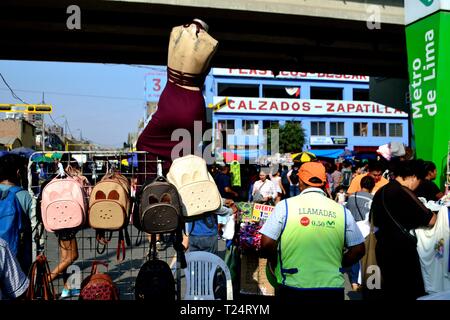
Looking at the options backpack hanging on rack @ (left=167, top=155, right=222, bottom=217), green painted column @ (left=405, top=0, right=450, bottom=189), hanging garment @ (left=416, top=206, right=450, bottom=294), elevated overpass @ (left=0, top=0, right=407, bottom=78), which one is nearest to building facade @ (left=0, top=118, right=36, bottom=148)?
elevated overpass @ (left=0, top=0, right=407, bottom=78)

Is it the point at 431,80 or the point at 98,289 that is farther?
the point at 431,80

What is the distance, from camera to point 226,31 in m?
10.1

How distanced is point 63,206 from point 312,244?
1.98 m

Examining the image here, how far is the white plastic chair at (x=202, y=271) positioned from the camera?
3883 mm

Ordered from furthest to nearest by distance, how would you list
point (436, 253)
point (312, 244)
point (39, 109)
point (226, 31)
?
point (39, 109) → point (226, 31) → point (436, 253) → point (312, 244)

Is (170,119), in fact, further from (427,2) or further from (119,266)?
(427,2)

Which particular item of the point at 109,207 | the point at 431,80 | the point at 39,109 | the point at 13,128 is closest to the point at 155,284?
the point at 109,207

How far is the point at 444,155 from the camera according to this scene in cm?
754

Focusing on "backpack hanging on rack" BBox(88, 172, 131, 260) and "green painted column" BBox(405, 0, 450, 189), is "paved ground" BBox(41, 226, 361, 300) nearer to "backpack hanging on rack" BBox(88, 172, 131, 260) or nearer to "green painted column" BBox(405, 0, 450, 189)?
"backpack hanging on rack" BBox(88, 172, 131, 260)

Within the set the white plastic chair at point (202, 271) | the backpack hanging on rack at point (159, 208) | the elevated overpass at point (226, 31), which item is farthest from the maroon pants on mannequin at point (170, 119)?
the elevated overpass at point (226, 31)

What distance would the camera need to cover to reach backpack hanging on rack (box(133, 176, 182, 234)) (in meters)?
2.99

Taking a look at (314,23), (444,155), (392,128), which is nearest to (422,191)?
(444,155)

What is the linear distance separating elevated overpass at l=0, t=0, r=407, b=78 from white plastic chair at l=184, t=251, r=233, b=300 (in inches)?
220

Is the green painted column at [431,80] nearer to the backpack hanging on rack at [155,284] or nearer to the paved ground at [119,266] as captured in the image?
the paved ground at [119,266]
